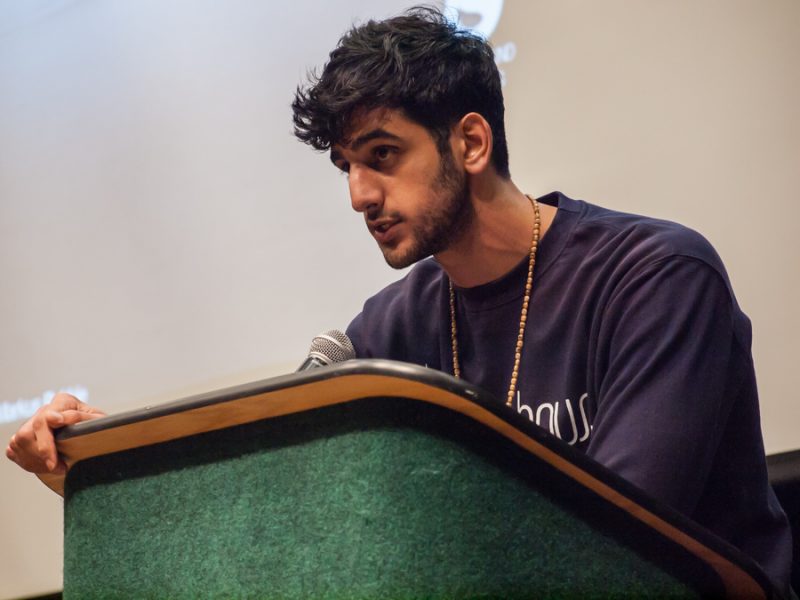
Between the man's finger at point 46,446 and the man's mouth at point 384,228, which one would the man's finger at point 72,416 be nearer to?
the man's finger at point 46,446

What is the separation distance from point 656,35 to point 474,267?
0.76 metres

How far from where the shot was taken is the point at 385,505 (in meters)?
0.58

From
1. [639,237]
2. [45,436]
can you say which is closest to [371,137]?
[639,237]

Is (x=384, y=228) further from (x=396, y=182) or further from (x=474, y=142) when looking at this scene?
(x=474, y=142)

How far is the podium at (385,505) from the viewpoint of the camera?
58 centimetres

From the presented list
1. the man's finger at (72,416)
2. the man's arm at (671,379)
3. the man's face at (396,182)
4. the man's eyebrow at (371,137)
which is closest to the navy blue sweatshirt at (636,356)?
the man's arm at (671,379)

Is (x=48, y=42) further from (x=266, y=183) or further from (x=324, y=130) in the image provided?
(x=324, y=130)

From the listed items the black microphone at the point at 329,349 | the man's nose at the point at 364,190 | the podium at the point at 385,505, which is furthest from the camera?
the man's nose at the point at 364,190

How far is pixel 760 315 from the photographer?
172 cm

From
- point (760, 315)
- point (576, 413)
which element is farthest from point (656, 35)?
point (576, 413)

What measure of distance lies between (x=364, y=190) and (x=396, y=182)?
0.04 m

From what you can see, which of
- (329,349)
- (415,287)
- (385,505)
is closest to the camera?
(385,505)

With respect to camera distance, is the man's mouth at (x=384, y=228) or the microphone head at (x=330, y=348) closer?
the microphone head at (x=330, y=348)

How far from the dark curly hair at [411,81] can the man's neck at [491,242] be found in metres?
0.08
